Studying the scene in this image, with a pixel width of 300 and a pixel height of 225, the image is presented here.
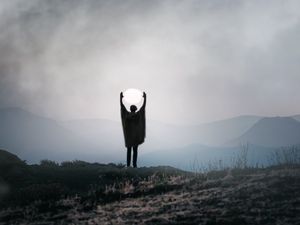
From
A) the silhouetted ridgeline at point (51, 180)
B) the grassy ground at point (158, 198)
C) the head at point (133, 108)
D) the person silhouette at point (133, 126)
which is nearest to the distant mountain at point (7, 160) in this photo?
the silhouetted ridgeline at point (51, 180)

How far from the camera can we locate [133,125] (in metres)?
24.1

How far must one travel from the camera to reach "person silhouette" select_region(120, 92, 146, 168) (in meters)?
23.9

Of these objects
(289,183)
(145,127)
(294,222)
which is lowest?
(294,222)

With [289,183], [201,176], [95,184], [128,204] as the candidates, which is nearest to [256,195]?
[289,183]

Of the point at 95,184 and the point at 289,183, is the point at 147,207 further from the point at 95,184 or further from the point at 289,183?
the point at 95,184

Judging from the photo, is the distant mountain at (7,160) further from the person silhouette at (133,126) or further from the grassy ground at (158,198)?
the person silhouette at (133,126)

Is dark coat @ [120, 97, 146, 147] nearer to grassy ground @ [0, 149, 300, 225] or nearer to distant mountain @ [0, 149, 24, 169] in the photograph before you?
grassy ground @ [0, 149, 300, 225]

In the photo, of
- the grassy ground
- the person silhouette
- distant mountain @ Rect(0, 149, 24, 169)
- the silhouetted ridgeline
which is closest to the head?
the person silhouette

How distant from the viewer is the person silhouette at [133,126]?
23859 millimetres

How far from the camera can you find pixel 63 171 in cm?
2269

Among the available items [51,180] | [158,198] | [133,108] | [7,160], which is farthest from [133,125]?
[158,198]

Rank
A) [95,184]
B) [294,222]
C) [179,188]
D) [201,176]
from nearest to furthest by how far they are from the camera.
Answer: [294,222] < [179,188] < [201,176] < [95,184]

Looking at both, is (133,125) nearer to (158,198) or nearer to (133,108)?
(133,108)

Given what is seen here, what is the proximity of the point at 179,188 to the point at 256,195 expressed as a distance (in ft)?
11.2
